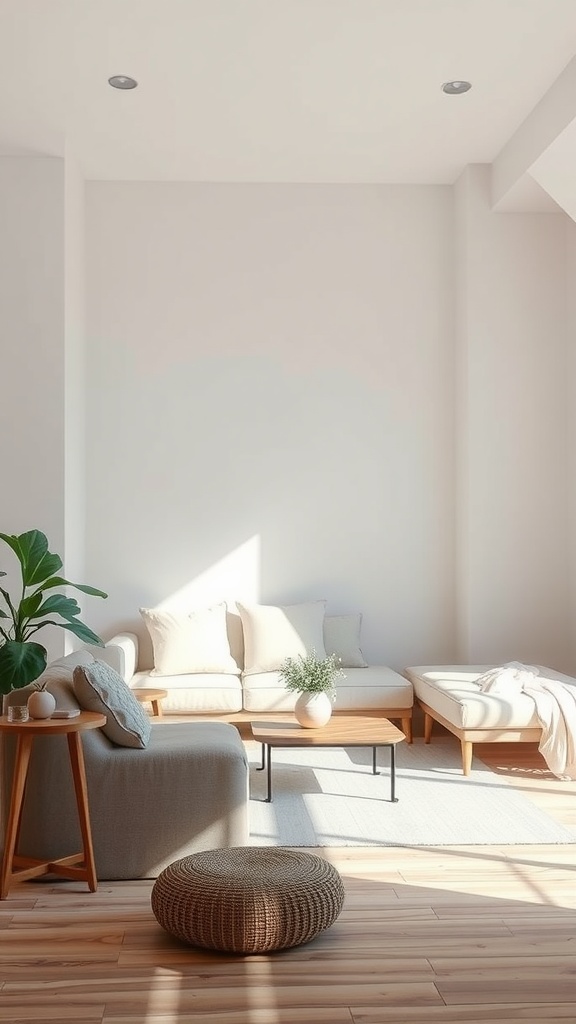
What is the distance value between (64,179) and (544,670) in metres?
4.22

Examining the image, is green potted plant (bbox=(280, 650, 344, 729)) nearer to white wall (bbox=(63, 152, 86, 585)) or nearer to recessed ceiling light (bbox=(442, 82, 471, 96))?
white wall (bbox=(63, 152, 86, 585))

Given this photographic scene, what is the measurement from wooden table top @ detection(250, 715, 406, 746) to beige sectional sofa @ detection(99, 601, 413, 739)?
2.70 feet

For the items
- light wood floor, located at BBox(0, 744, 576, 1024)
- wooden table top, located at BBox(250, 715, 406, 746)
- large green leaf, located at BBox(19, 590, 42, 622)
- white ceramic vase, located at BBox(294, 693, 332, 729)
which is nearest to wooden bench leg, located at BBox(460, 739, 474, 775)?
wooden table top, located at BBox(250, 715, 406, 746)

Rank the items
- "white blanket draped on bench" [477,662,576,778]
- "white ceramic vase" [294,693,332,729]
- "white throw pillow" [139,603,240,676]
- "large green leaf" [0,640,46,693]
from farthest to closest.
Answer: "white throw pillow" [139,603,240,676] → "white blanket draped on bench" [477,662,576,778] → "white ceramic vase" [294,693,332,729] → "large green leaf" [0,640,46,693]

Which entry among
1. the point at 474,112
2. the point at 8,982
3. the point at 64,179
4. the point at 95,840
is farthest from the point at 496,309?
the point at 8,982

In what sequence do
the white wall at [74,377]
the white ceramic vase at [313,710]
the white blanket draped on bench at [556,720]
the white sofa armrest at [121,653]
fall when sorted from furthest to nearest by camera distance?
the white wall at [74,377]
the white sofa armrest at [121,653]
the white blanket draped on bench at [556,720]
the white ceramic vase at [313,710]

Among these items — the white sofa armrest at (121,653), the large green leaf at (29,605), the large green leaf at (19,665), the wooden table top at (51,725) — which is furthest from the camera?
the white sofa armrest at (121,653)

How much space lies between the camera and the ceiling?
490cm

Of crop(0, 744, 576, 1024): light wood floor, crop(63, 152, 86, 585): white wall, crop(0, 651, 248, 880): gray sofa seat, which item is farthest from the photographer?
crop(63, 152, 86, 585): white wall

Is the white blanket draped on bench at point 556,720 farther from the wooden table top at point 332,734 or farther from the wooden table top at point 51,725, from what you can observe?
the wooden table top at point 51,725

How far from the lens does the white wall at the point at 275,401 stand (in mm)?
7145

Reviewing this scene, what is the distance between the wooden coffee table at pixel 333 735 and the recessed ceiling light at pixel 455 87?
3.50 meters

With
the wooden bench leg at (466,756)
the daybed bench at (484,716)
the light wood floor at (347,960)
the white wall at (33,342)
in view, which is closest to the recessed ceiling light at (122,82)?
the white wall at (33,342)

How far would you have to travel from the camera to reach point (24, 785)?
378cm
